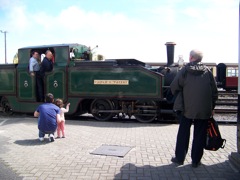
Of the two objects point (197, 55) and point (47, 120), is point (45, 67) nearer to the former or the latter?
point (47, 120)

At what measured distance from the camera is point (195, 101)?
4105 mm

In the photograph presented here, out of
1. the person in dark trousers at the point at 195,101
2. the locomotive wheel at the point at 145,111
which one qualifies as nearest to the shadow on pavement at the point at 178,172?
the person in dark trousers at the point at 195,101

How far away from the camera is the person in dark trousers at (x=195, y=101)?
161 inches

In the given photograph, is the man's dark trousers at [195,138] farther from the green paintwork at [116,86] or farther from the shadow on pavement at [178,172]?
the green paintwork at [116,86]

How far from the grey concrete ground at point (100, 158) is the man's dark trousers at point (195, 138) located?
0.17m

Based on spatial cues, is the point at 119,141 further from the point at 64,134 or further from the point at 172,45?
the point at 172,45

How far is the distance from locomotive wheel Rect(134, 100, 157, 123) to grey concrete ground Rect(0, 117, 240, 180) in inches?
66.8

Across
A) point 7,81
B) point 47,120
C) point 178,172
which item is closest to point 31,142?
point 47,120

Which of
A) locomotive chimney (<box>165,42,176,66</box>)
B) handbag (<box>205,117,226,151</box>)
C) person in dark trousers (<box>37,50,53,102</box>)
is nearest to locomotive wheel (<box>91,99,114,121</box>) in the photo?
person in dark trousers (<box>37,50,53,102</box>)

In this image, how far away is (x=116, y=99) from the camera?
9.02m

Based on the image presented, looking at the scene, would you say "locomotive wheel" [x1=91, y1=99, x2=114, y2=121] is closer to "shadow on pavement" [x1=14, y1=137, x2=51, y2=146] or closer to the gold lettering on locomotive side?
the gold lettering on locomotive side

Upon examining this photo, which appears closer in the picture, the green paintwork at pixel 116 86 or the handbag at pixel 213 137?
the handbag at pixel 213 137

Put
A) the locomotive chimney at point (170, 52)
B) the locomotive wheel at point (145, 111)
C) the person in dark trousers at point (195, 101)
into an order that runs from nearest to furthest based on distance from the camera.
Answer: the person in dark trousers at point (195, 101) < the locomotive wheel at point (145, 111) < the locomotive chimney at point (170, 52)

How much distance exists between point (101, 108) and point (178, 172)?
5420 mm
